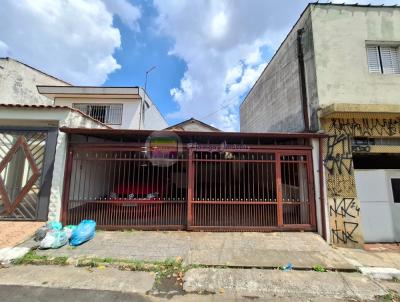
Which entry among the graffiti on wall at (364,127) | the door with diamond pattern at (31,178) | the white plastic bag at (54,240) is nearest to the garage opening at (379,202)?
the graffiti on wall at (364,127)

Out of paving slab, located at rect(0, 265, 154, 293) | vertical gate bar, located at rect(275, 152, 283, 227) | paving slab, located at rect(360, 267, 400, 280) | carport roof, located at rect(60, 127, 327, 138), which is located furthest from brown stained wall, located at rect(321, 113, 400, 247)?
paving slab, located at rect(0, 265, 154, 293)

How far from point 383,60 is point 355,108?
2339 mm

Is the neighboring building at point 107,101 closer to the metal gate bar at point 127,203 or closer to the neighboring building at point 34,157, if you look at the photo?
the neighboring building at point 34,157

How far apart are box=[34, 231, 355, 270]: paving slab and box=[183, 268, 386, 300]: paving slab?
0.25 m

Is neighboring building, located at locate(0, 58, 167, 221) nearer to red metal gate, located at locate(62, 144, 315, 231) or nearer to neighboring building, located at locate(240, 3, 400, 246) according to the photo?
red metal gate, located at locate(62, 144, 315, 231)

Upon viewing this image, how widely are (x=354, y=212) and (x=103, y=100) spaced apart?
1136 cm

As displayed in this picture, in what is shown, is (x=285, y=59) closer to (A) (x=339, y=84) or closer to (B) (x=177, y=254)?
(A) (x=339, y=84)

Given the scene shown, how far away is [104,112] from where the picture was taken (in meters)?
11.2

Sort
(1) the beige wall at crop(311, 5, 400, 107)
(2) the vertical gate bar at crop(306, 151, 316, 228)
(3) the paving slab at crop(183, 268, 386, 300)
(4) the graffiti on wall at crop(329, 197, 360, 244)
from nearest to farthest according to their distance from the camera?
(3) the paving slab at crop(183, 268, 386, 300), (4) the graffiti on wall at crop(329, 197, 360, 244), (2) the vertical gate bar at crop(306, 151, 316, 228), (1) the beige wall at crop(311, 5, 400, 107)

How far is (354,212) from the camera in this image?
19.2 ft

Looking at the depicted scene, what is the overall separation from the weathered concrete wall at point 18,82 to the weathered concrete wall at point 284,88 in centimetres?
1296

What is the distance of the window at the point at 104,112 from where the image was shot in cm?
1108

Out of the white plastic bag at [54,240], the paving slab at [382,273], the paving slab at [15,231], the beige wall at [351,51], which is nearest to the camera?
the paving slab at [382,273]

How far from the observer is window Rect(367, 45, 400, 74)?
661cm
